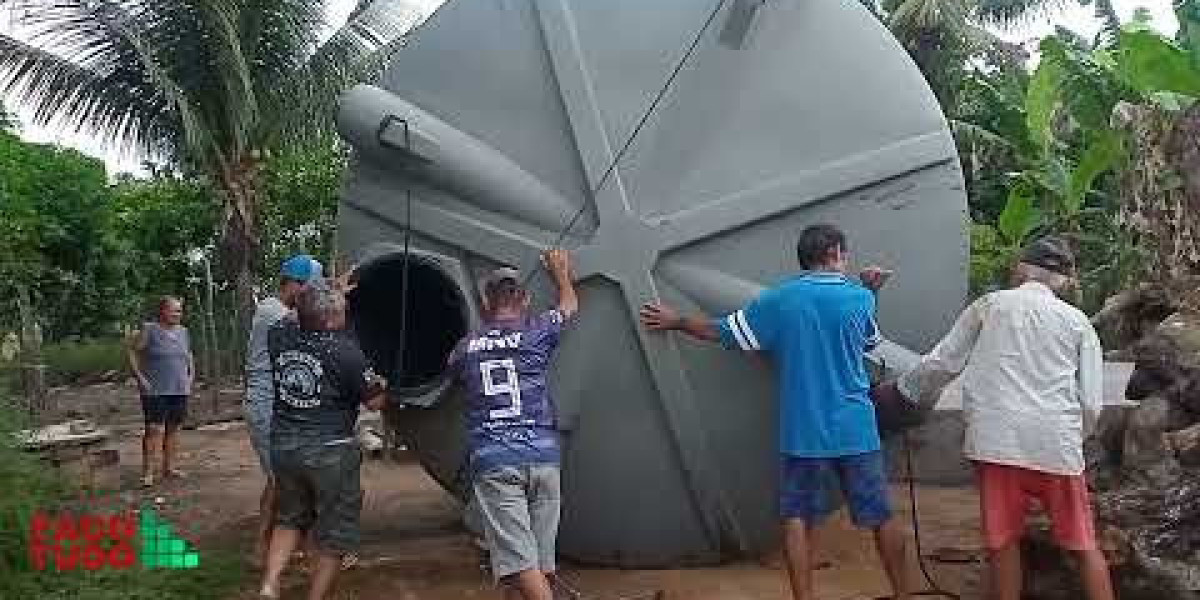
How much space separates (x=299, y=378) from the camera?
4605 mm

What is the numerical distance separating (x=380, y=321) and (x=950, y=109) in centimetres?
1160

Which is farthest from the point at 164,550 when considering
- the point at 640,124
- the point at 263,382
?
the point at 640,124

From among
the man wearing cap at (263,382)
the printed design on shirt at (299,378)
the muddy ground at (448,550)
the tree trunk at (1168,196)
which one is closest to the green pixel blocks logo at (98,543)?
the muddy ground at (448,550)

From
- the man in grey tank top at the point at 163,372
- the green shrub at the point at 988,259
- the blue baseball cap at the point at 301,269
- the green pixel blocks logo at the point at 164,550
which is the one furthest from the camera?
the green shrub at the point at 988,259

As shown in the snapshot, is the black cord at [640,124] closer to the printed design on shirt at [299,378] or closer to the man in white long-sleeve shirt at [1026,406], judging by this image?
the printed design on shirt at [299,378]

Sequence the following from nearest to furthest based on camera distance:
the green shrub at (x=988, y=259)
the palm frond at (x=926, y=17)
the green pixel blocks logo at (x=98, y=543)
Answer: the green pixel blocks logo at (x=98, y=543) < the green shrub at (x=988, y=259) < the palm frond at (x=926, y=17)

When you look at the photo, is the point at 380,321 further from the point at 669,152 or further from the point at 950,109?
the point at 950,109

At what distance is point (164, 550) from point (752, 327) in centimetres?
314

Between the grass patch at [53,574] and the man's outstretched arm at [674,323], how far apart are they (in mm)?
2176

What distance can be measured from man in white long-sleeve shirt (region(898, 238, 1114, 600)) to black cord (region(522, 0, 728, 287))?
1.29 meters

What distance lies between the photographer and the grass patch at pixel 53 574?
16.0 ft

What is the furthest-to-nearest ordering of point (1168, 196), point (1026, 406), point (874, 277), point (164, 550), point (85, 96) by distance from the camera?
point (85, 96)
point (1168, 196)
point (164, 550)
point (874, 277)
point (1026, 406)

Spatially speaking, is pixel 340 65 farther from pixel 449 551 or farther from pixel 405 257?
pixel 405 257

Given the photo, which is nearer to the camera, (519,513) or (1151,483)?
(519,513)
